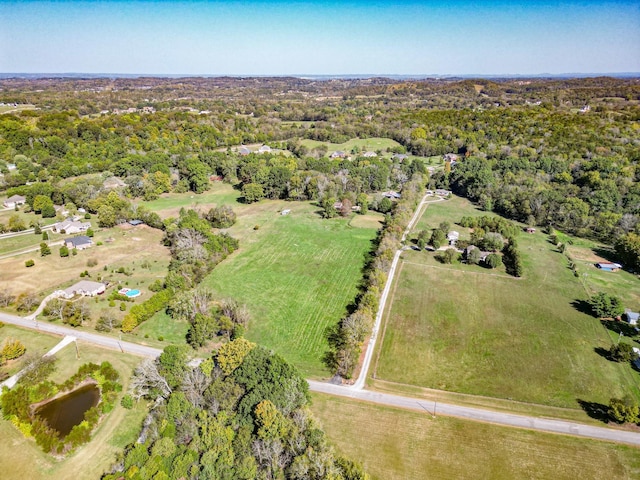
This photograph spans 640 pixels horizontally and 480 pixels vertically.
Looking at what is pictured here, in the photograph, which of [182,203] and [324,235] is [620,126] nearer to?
[324,235]

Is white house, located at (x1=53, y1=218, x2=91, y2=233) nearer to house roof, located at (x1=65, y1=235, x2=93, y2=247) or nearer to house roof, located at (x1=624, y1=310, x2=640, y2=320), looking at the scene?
house roof, located at (x1=65, y1=235, x2=93, y2=247)

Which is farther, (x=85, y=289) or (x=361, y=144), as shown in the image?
(x=361, y=144)

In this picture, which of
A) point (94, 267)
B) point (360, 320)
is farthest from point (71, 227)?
point (360, 320)

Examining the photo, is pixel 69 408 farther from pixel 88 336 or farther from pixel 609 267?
pixel 609 267

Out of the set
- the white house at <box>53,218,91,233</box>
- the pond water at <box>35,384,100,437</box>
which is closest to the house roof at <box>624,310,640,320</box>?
the pond water at <box>35,384,100,437</box>

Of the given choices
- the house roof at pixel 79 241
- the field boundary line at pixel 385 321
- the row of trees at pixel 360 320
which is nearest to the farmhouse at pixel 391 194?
the row of trees at pixel 360 320
